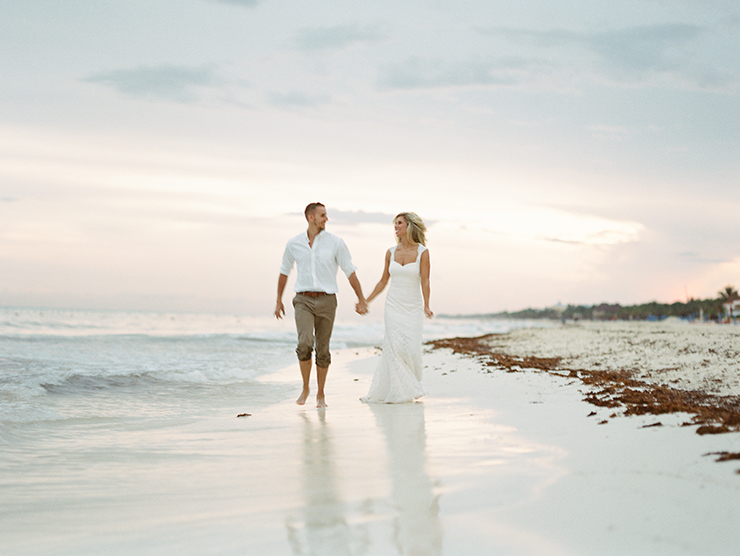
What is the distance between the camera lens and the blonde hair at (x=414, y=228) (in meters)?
7.16

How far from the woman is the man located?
1.72ft

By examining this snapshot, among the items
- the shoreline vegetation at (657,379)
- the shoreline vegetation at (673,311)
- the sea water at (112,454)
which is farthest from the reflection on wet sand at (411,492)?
the shoreline vegetation at (673,311)

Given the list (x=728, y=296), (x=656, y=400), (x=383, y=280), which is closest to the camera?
(x=656, y=400)

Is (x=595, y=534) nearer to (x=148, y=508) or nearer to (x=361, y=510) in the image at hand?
(x=361, y=510)

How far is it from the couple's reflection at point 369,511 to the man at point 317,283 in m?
2.50

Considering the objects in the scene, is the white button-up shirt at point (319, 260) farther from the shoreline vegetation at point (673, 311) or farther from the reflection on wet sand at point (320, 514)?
the shoreline vegetation at point (673, 311)

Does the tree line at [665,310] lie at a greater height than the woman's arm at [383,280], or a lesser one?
lesser

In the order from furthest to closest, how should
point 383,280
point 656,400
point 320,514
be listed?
point 383,280
point 656,400
point 320,514

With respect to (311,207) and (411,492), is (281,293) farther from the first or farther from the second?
(411,492)

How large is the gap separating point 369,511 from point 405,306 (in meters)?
4.51

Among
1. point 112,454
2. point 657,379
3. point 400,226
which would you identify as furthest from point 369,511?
point 657,379

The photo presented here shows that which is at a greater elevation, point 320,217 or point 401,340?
point 320,217

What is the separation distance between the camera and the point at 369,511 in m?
2.80

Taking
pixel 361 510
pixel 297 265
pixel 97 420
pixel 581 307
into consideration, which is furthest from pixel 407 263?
pixel 581 307
